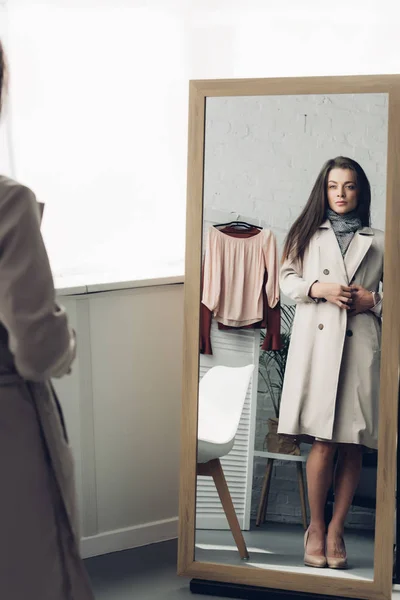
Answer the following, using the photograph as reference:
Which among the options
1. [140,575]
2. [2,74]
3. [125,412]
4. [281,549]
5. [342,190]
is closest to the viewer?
[2,74]

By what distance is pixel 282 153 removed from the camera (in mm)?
2338

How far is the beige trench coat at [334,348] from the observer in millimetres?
2328

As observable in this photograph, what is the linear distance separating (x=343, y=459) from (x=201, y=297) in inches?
26.5

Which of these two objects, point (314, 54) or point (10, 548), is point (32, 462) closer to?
point (10, 548)

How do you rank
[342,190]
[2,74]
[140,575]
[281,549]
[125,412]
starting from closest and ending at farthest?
[2,74]
[342,190]
[281,549]
[140,575]
[125,412]

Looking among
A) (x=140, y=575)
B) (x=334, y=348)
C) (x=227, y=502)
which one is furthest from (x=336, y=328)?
(x=140, y=575)

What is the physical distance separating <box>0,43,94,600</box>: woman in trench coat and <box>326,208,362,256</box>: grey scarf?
1127 millimetres

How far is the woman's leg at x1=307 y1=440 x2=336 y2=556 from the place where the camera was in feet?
7.84

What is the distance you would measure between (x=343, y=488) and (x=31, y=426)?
49.3 inches

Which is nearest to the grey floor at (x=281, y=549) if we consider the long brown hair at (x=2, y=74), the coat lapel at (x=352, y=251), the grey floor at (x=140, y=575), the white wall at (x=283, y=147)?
the grey floor at (x=140, y=575)

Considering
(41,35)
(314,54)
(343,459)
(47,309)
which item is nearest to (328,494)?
(343,459)

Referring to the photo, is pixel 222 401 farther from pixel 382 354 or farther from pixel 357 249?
pixel 357 249

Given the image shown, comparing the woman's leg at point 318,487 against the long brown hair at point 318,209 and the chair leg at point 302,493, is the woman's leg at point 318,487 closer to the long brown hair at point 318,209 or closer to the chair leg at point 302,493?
the chair leg at point 302,493

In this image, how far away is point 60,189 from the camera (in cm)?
293
